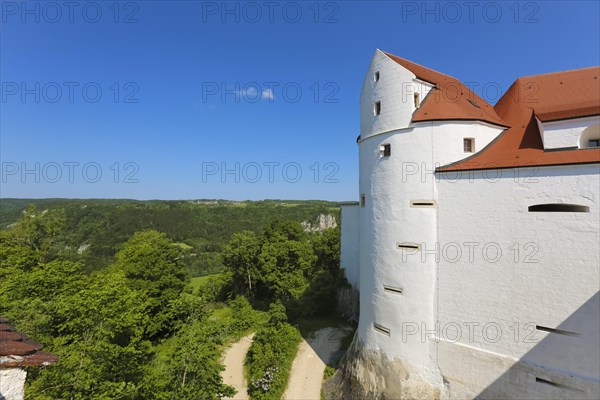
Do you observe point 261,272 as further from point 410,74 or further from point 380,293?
point 410,74

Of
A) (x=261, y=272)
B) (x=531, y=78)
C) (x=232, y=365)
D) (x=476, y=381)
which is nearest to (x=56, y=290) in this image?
(x=232, y=365)

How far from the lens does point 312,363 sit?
19266mm

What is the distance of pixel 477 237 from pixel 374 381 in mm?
8362

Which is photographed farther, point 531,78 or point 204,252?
point 204,252

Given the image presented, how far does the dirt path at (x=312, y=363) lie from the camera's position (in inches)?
668

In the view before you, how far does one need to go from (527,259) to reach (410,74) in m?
9.13

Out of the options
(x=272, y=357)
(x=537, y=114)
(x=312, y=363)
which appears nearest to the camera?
(x=537, y=114)

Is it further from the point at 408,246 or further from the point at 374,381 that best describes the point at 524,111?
the point at 374,381

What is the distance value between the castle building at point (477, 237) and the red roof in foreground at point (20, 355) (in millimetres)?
12385

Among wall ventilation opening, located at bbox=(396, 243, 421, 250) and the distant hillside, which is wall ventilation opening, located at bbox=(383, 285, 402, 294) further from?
the distant hillside

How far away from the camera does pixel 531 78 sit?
14156 mm

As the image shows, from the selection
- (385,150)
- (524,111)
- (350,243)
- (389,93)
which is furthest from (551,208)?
(350,243)

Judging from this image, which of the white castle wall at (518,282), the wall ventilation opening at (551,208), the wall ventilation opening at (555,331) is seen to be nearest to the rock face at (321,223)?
the white castle wall at (518,282)

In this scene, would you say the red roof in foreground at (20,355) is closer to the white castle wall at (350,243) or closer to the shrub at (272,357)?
the shrub at (272,357)
